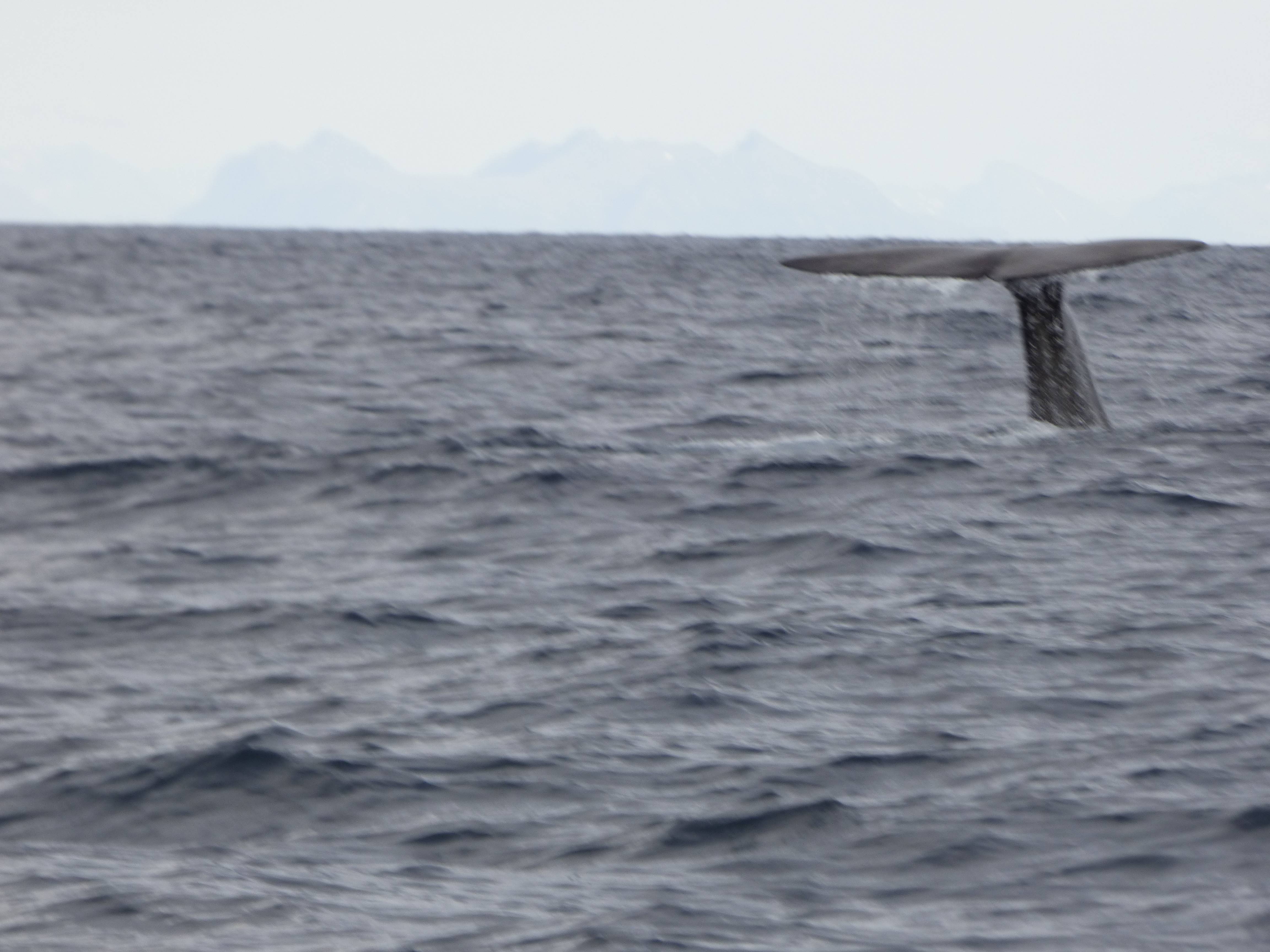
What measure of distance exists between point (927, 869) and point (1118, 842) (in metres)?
0.74

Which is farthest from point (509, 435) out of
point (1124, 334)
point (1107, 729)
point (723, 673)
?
point (1124, 334)

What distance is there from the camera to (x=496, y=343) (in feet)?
93.9

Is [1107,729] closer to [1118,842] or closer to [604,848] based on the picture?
[1118,842]

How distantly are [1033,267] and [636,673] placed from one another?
5.69m

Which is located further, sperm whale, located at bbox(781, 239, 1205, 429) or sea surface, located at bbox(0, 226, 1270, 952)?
sperm whale, located at bbox(781, 239, 1205, 429)

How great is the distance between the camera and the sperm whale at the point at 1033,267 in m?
12.1

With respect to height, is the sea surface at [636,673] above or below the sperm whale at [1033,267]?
below

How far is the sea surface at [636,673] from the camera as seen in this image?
596cm

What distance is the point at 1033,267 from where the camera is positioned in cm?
1291

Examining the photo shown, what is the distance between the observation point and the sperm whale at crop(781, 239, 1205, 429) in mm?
12117

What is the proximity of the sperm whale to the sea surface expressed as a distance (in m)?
0.29

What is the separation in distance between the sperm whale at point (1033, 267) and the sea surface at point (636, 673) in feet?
0.95

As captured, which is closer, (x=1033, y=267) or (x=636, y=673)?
(x=636, y=673)

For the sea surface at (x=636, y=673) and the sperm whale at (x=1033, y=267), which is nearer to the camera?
the sea surface at (x=636, y=673)
